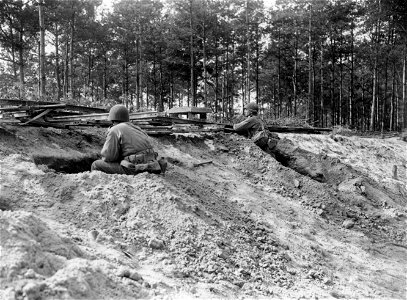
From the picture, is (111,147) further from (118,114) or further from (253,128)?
(253,128)

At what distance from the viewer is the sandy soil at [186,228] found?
349 cm

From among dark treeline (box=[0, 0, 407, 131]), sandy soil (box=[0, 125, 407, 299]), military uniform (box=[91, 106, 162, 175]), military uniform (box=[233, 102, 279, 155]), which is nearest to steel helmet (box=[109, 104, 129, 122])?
military uniform (box=[91, 106, 162, 175])

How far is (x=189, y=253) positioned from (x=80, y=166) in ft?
12.1

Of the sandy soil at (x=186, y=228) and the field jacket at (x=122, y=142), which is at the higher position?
the field jacket at (x=122, y=142)

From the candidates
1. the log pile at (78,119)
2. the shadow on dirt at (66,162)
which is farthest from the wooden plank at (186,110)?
the shadow on dirt at (66,162)

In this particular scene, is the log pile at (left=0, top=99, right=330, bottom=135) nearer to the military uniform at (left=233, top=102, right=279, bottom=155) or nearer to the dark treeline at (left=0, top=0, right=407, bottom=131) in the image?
the military uniform at (left=233, top=102, right=279, bottom=155)

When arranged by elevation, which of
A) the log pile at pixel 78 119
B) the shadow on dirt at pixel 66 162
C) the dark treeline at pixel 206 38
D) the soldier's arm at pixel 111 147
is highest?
the dark treeline at pixel 206 38

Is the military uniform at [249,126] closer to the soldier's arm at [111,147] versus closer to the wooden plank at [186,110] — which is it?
the wooden plank at [186,110]

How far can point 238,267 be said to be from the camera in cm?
481

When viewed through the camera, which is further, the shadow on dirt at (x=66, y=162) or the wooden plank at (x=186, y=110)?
the wooden plank at (x=186, y=110)

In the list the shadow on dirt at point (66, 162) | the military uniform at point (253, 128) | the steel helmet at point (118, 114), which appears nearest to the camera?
the steel helmet at point (118, 114)

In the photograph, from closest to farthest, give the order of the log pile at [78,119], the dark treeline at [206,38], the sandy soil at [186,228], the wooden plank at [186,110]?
the sandy soil at [186,228]
the log pile at [78,119]
the wooden plank at [186,110]
the dark treeline at [206,38]

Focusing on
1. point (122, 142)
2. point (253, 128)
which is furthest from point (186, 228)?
point (253, 128)

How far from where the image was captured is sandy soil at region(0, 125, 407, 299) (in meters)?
3.49
